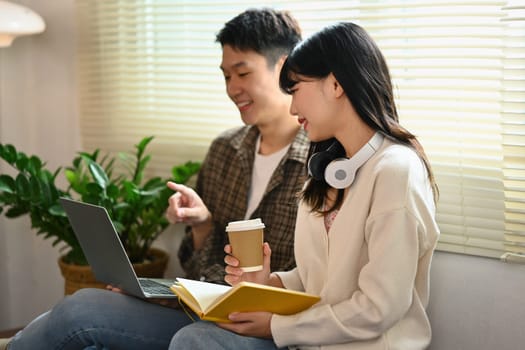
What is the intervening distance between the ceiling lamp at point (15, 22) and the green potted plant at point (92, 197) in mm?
413

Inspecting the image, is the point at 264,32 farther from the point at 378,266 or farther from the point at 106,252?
the point at 378,266

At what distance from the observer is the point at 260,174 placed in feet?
7.77

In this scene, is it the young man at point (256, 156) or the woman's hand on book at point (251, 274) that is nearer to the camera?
the woman's hand on book at point (251, 274)

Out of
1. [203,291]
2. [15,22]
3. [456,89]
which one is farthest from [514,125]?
[15,22]

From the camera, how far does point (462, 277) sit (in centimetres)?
205

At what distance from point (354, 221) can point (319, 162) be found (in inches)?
8.2

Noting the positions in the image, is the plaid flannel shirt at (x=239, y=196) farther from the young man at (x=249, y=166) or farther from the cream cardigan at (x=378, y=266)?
the cream cardigan at (x=378, y=266)

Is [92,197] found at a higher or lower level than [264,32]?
lower

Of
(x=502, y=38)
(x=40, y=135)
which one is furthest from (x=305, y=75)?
(x=40, y=135)

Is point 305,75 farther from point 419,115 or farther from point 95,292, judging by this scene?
point 95,292

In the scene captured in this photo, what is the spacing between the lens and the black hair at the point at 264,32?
7.48 feet

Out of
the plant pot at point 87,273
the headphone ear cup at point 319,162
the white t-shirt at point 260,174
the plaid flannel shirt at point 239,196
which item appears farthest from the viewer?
the plant pot at point 87,273

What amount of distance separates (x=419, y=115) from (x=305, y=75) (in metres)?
A: 0.49

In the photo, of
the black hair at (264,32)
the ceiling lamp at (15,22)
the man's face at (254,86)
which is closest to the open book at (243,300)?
the man's face at (254,86)
